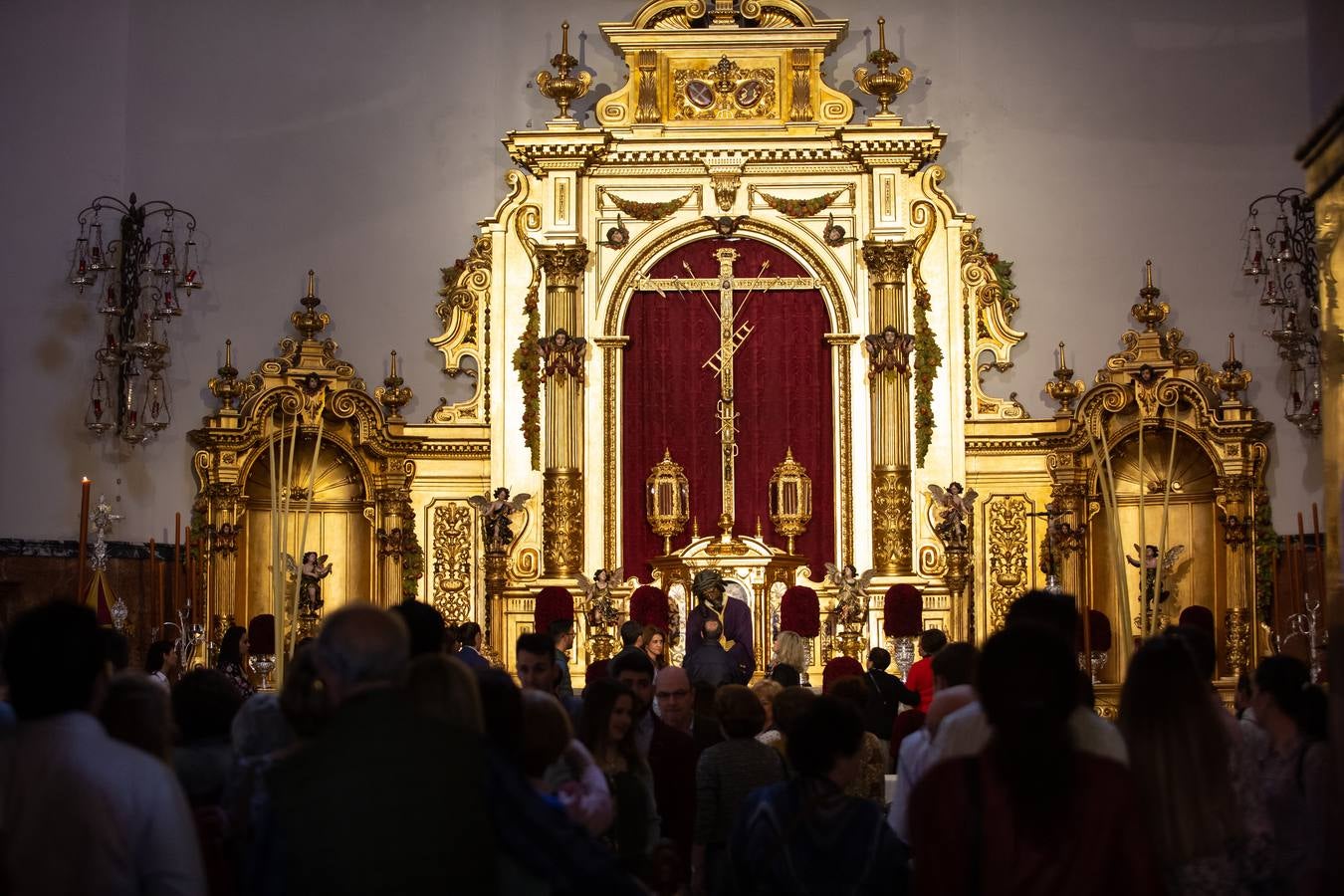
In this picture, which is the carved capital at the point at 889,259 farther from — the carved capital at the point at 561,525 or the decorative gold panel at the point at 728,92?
the carved capital at the point at 561,525

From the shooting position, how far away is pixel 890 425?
17125 millimetres

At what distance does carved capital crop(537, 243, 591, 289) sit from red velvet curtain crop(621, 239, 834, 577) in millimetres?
791

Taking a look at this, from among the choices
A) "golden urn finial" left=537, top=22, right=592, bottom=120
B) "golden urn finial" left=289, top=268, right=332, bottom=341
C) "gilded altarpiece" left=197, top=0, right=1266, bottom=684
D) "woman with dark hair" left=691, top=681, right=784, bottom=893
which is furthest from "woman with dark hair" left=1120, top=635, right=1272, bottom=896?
"golden urn finial" left=289, top=268, right=332, bottom=341

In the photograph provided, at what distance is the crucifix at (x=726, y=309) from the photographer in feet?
57.6

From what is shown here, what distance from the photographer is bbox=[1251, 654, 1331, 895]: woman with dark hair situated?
16.6 feet

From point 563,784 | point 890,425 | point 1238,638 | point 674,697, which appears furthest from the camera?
point 890,425

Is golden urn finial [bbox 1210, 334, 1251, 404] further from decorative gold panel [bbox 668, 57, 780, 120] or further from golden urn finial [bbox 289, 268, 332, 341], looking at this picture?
golden urn finial [bbox 289, 268, 332, 341]

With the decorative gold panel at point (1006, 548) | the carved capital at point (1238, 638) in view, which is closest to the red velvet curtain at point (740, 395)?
the decorative gold panel at point (1006, 548)

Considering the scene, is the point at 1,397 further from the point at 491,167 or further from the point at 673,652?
the point at 673,652

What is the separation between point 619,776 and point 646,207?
12.5 metres

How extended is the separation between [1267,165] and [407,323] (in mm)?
8718

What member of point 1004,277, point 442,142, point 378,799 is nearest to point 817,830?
point 378,799

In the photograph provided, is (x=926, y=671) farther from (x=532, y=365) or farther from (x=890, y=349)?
(x=532, y=365)

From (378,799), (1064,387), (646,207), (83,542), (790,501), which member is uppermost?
(646,207)
